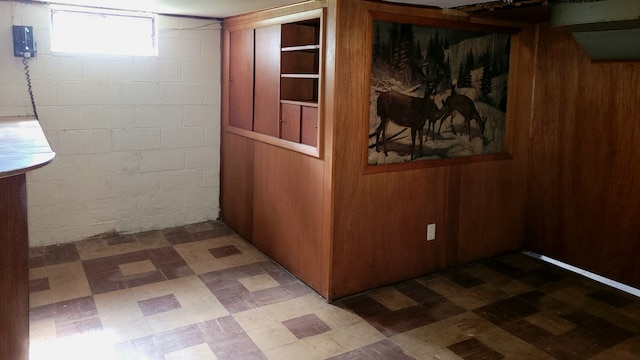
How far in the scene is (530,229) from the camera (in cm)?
409

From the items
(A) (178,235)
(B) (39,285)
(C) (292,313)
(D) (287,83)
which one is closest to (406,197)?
(C) (292,313)

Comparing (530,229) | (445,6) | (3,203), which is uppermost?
(445,6)

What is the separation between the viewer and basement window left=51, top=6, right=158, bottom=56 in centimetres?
394

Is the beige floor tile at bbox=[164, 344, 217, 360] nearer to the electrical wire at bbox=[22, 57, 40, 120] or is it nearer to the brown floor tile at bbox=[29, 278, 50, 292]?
the brown floor tile at bbox=[29, 278, 50, 292]

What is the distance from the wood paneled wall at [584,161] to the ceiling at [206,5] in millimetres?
962

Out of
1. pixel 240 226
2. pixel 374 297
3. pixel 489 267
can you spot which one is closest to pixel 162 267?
pixel 240 226

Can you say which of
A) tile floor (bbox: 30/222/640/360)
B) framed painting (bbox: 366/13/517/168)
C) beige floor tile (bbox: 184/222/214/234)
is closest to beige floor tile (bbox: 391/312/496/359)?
tile floor (bbox: 30/222/640/360)

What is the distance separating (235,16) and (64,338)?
2.73 m

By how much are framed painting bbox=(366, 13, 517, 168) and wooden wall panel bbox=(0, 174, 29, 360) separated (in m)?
1.94

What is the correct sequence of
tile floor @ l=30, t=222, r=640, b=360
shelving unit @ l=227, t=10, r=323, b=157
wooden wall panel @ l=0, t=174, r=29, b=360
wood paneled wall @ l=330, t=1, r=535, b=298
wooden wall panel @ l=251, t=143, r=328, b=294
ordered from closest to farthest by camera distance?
wooden wall panel @ l=0, t=174, r=29, b=360 → tile floor @ l=30, t=222, r=640, b=360 → wood paneled wall @ l=330, t=1, r=535, b=298 → wooden wall panel @ l=251, t=143, r=328, b=294 → shelving unit @ l=227, t=10, r=323, b=157

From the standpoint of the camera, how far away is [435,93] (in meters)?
3.44

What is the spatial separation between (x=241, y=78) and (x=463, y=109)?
5.93 ft

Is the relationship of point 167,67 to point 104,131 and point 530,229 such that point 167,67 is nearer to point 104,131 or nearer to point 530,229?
point 104,131

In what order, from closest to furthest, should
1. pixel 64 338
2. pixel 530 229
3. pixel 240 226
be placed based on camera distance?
pixel 64 338 < pixel 530 229 < pixel 240 226
